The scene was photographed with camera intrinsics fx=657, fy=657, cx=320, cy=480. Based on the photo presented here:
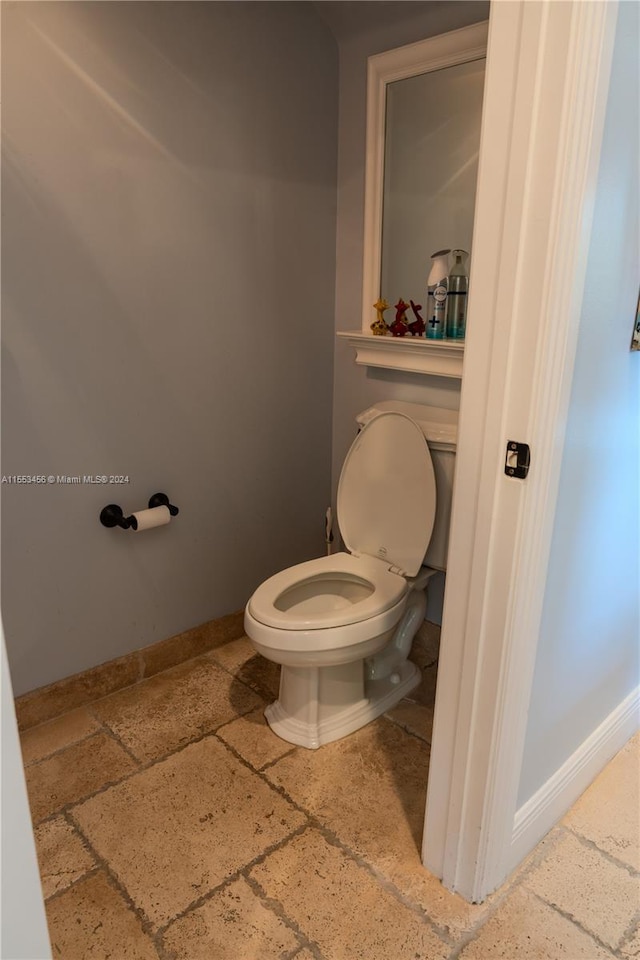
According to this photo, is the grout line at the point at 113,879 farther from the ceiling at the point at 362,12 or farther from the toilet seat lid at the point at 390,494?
the ceiling at the point at 362,12

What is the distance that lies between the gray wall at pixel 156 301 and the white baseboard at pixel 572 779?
126cm

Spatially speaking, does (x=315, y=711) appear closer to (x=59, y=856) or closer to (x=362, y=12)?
(x=59, y=856)

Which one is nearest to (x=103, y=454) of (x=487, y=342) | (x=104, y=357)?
(x=104, y=357)

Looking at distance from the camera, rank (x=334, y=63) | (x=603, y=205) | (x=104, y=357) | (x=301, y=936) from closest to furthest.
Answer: (x=603, y=205) → (x=301, y=936) → (x=104, y=357) → (x=334, y=63)

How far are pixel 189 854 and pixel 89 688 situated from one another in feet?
2.32

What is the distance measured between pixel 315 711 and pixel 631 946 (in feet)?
3.04

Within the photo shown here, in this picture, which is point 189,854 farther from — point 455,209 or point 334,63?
point 334,63

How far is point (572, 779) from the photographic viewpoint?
5.62ft

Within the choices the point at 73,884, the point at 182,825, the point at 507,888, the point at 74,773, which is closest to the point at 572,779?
the point at 507,888

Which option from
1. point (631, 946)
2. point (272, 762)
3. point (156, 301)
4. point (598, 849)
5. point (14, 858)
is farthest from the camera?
point (156, 301)

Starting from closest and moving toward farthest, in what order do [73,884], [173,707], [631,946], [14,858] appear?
[14,858] → [631,946] → [73,884] → [173,707]

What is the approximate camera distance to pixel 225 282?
215cm

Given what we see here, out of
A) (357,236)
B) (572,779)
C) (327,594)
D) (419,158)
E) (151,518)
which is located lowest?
(572,779)

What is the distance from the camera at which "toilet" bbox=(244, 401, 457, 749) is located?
1.83 meters
